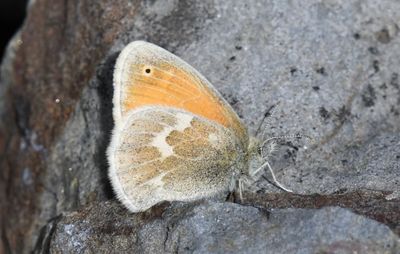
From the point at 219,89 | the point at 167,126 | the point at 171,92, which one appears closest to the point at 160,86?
the point at 171,92

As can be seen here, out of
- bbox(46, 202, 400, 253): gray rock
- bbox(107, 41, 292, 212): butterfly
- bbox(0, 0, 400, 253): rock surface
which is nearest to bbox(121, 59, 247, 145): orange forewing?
bbox(107, 41, 292, 212): butterfly

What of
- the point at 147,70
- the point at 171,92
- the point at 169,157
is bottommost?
the point at 169,157

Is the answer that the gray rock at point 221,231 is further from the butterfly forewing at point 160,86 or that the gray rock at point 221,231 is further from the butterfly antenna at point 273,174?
the butterfly forewing at point 160,86

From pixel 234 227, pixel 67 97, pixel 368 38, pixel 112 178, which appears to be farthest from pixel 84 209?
pixel 368 38

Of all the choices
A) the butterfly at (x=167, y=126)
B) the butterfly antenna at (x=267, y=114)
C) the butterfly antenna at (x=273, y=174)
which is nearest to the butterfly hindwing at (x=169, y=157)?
the butterfly at (x=167, y=126)

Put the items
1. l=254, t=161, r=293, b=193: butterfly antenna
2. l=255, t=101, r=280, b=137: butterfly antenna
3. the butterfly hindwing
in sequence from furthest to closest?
l=255, t=101, r=280, b=137: butterfly antenna → l=254, t=161, r=293, b=193: butterfly antenna → the butterfly hindwing

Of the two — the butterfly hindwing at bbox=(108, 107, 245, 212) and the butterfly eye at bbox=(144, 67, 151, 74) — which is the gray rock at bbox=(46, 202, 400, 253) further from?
the butterfly eye at bbox=(144, 67, 151, 74)

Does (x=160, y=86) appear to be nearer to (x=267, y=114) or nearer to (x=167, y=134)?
(x=167, y=134)

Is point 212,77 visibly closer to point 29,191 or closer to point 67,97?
point 67,97

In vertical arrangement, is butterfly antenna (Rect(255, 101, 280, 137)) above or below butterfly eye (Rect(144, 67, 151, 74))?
below
